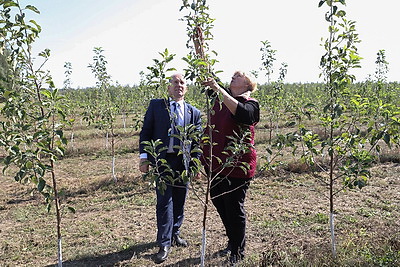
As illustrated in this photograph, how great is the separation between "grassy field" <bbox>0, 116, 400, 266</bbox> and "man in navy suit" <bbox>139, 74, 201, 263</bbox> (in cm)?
33

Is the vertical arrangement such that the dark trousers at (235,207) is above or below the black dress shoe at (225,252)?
above

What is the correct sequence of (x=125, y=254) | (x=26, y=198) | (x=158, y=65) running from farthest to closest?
(x=26, y=198)
(x=125, y=254)
(x=158, y=65)

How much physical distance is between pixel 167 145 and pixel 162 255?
1.37 m

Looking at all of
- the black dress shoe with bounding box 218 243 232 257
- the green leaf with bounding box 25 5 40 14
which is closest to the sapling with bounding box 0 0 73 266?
the green leaf with bounding box 25 5 40 14

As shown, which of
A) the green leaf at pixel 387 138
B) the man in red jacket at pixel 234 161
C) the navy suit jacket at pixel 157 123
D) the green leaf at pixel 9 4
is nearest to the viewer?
the green leaf at pixel 9 4

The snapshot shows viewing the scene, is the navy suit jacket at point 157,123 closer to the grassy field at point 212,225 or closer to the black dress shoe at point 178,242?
the black dress shoe at point 178,242

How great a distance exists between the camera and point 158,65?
2.73m

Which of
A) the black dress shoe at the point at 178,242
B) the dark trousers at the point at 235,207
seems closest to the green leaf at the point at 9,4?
the dark trousers at the point at 235,207

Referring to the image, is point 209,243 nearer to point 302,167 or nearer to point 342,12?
point 342,12

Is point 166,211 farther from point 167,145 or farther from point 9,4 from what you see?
point 9,4

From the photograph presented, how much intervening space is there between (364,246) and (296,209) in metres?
1.94

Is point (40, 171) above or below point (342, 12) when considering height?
below

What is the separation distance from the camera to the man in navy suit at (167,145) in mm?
3816

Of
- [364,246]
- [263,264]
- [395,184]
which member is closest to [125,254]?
[263,264]
